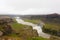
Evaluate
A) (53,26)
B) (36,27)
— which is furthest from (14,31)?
(53,26)

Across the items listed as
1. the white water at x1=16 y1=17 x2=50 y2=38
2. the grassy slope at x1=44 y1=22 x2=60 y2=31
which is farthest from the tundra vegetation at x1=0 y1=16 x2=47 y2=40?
the grassy slope at x1=44 y1=22 x2=60 y2=31

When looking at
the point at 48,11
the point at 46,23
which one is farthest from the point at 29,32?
the point at 48,11

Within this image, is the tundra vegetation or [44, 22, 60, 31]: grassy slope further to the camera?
[44, 22, 60, 31]: grassy slope

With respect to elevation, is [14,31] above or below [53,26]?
below

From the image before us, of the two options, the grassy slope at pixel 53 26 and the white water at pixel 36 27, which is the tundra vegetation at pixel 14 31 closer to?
the white water at pixel 36 27

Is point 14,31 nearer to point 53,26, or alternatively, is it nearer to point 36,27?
point 36,27

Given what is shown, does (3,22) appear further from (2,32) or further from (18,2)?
(18,2)

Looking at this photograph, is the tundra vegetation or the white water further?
the white water

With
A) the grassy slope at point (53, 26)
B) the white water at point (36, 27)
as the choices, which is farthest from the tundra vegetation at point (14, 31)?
the grassy slope at point (53, 26)

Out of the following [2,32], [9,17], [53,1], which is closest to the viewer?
[2,32]

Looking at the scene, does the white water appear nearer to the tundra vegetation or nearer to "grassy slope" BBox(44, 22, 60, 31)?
the tundra vegetation

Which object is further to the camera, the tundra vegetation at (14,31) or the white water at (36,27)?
the white water at (36,27)
